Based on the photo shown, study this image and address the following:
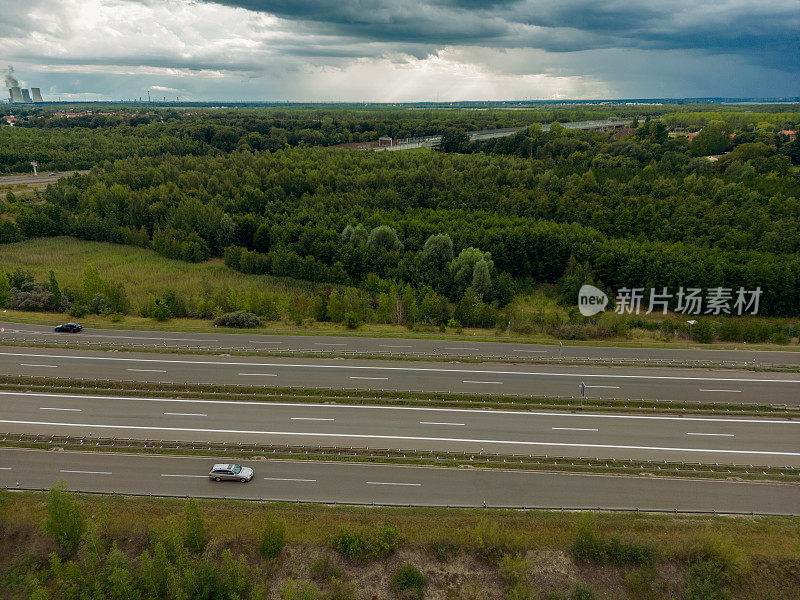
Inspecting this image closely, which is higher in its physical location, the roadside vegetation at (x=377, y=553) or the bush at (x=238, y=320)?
the bush at (x=238, y=320)

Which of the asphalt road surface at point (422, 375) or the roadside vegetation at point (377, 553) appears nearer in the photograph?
the roadside vegetation at point (377, 553)

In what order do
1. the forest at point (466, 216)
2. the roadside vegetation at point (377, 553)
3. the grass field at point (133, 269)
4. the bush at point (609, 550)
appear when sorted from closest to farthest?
the roadside vegetation at point (377, 553), the bush at point (609, 550), the forest at point (466, 216), the grass field at point (133, 269)

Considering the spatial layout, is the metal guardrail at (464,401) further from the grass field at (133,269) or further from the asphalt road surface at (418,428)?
the grass field at (133,269)

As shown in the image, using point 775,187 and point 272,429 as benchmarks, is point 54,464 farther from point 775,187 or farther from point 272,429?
point 775,187

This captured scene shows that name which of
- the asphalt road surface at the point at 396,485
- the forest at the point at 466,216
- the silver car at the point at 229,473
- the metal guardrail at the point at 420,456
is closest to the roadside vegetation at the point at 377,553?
Result: the asphalt road surface at the point at 396,485

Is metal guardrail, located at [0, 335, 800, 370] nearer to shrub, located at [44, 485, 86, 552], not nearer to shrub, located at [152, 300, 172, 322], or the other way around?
shrub, located at [152, 300, 172, 322]

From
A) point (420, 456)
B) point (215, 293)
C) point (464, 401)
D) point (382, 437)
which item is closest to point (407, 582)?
point (420, 456)
